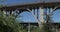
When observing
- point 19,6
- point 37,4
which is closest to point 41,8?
point 37,4

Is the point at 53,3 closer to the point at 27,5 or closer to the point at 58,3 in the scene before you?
the point at 58,3

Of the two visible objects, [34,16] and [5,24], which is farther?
[34,16]

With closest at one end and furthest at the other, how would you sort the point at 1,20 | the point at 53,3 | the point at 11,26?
the point at 1,20, the point at 11,26, the point at 53,3

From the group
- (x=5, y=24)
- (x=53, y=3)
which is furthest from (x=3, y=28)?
(x=53, y=3)

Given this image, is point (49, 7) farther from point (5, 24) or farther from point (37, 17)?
point (5, 24)

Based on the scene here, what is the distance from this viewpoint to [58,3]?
153ft

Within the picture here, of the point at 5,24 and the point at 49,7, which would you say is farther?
the point at 49,7

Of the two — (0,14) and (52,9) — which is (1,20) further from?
(52,9)

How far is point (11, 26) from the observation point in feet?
29.2

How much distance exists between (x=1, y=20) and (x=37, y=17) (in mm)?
40502

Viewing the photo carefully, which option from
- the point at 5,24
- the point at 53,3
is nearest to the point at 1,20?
the point at 5,24

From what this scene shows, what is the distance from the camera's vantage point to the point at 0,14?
8.50 m

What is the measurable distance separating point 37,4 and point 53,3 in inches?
127

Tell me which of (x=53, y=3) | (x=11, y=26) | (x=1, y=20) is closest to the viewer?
(x=1, y=20)
